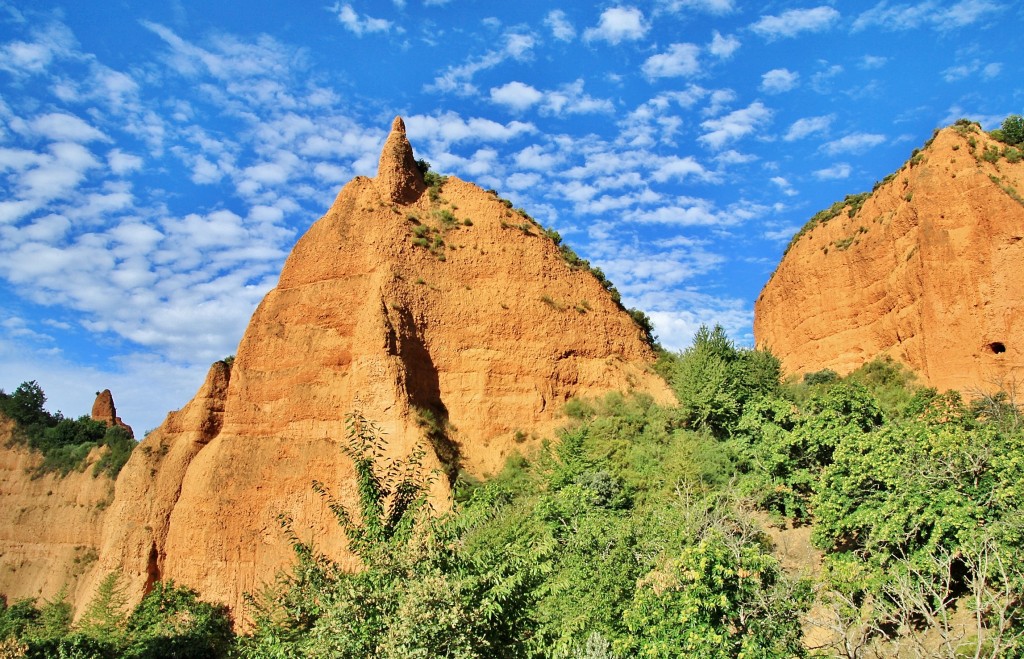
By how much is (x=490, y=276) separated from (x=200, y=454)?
12993 millimetres

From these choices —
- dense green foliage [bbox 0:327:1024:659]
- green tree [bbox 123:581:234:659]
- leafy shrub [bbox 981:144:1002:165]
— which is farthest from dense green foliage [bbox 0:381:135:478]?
leafy shrub [bbox 981:144:1002:165]

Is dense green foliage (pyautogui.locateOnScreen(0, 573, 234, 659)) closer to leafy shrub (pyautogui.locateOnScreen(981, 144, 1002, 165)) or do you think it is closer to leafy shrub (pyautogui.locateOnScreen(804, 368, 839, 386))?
leafy shrub (pyautogui.locateOnScreen(804, 368, 839, 386))

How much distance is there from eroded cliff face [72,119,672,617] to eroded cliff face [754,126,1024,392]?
8.61 meters

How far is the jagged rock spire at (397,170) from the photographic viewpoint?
30.2 m

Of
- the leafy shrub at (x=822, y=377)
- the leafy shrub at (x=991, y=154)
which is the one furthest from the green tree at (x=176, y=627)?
the leafy shrub at (x=991, y=154)

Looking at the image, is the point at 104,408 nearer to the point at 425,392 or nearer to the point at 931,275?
the point at 425,392

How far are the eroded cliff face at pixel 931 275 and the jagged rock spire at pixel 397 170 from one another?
19.2m

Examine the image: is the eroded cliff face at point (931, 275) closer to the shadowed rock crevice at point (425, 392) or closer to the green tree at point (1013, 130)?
the green tree at point (1013, 130)

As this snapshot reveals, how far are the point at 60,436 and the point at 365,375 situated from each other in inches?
940

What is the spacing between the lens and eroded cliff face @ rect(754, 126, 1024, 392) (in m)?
22.7

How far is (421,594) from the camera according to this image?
23.3 feet

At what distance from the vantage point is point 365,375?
24750 mm

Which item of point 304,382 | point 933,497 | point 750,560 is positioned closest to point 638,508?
point 933,497

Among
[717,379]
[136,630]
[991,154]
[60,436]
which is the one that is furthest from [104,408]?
[991,154]
